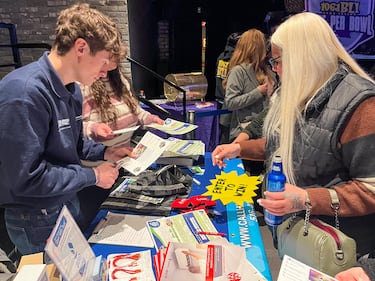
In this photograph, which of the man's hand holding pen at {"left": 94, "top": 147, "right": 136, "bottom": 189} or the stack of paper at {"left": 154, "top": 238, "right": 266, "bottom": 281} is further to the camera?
the man's hand holding pen at {"left": 94, "top": 147, "right": 136, "bottom": 189}

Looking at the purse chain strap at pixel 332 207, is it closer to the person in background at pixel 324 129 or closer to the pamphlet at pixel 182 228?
the person in background at pixel 324 129

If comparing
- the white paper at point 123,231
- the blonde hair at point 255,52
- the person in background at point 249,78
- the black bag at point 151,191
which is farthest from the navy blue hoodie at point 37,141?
the blonde hair at point 255,52

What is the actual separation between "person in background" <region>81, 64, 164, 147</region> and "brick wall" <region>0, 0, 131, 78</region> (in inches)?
105

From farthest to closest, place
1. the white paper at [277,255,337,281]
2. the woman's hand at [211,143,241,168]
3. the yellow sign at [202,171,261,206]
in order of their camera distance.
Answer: the woman's hand at [211,143,241,168] → the yellow sign at [202,171,261,206] → the white paper at [277,255,337,281]

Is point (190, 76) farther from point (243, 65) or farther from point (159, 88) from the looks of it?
point (159, 88)

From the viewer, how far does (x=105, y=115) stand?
6.77 ft

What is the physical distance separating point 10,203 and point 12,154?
202 mm

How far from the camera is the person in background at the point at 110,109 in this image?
6.26 ft

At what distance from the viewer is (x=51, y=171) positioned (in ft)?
3.87

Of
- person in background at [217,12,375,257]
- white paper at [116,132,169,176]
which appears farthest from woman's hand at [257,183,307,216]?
white paper at [116,132,169,176]

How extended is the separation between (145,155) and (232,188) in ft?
1.45

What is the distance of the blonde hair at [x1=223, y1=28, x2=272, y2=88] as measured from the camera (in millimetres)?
3133

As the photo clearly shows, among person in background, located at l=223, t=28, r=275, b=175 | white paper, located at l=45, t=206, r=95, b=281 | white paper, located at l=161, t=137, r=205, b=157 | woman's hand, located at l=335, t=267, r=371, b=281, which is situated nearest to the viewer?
white paper, located at l=45, t=206, r=95, b=281

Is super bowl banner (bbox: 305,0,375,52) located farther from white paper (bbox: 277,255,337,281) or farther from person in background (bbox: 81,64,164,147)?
white paper (bbox: 277,255,337,281)
